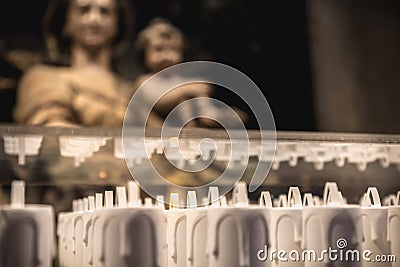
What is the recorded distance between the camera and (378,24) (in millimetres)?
3135

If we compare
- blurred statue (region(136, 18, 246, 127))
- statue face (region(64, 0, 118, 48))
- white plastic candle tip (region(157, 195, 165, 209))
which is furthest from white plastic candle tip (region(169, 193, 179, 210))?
statue face (region(64, 0, 118, 48))

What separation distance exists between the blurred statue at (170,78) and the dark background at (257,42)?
0.05 m

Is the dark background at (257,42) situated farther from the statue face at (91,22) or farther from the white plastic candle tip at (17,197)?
the white plastic candle tip at (17,197)

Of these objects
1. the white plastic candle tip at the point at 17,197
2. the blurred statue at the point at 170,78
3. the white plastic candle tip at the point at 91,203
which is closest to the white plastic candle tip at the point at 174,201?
the white plastic candle tip at the point at 91,203

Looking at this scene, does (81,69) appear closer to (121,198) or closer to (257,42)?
(257,42)

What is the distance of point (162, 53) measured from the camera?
9.65ft

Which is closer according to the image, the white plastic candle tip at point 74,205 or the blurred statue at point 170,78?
the white plastic candle tip at point 74,205

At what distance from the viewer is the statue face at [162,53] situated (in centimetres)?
293

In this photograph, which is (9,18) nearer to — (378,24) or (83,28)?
(83,28)

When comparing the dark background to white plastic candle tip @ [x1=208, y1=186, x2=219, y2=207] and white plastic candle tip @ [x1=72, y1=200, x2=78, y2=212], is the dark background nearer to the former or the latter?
white plastic candle tip @ [x1=72, y1=200, x2=78, y2=212]

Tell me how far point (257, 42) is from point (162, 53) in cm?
46

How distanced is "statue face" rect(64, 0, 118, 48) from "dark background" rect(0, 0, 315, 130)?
15cm

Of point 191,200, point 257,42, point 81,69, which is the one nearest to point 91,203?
point 191,200

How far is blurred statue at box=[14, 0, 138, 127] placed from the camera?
2.65m
